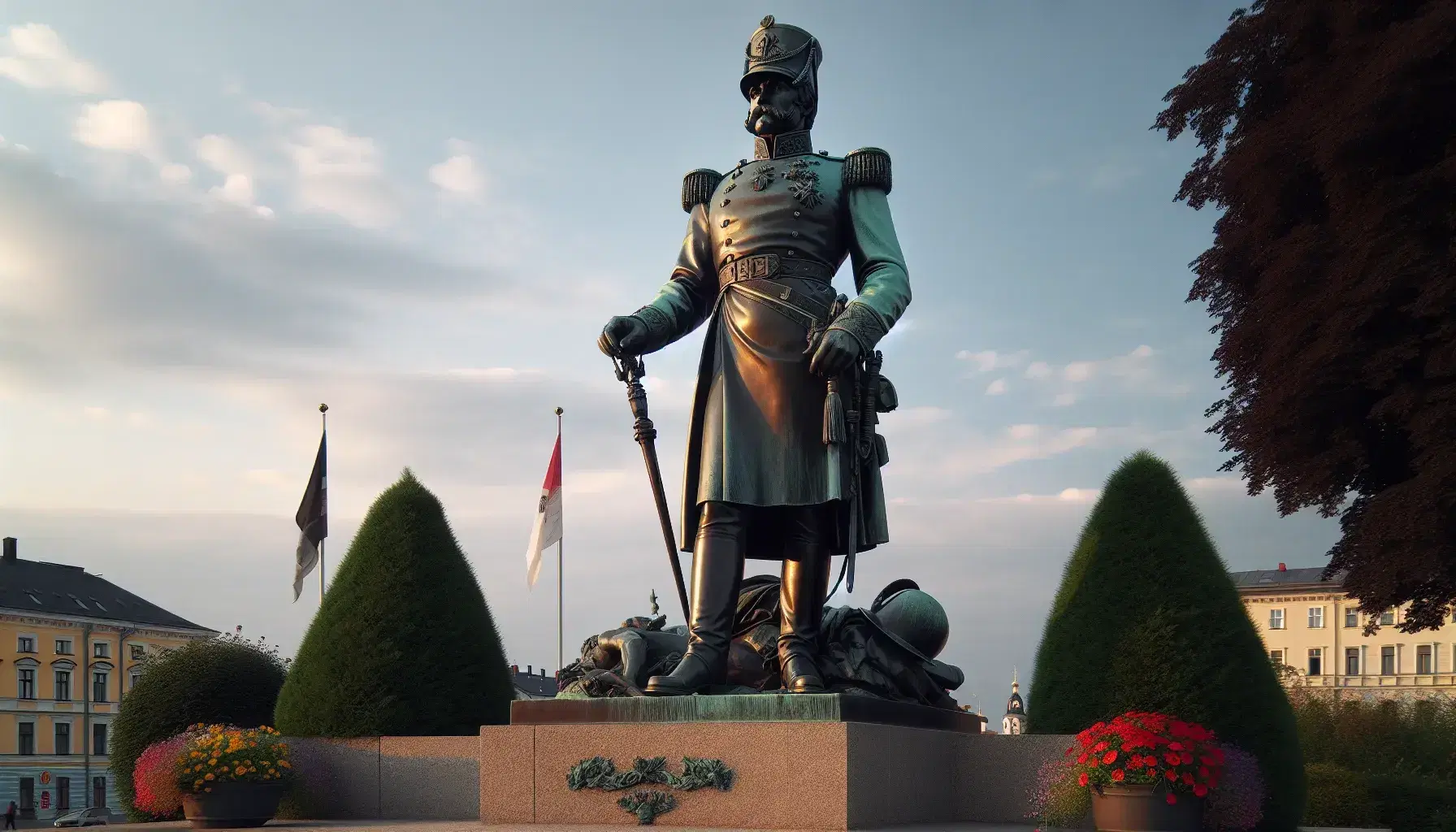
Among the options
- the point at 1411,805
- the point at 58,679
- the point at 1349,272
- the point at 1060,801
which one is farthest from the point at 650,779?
the point at 58,679

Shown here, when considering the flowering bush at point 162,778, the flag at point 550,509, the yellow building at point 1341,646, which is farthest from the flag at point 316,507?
the yellow building at point 1341,646

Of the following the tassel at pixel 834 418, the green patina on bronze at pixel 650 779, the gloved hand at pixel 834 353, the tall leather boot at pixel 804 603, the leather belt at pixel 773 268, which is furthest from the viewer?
the leather belt at pixel 773 268

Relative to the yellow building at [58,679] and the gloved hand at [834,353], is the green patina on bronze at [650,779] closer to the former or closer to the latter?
the gloved hand at [834,353]

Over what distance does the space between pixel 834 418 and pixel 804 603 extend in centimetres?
121

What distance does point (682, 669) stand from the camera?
8383mm

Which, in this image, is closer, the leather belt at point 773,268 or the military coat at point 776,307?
the military coat at point 776,307

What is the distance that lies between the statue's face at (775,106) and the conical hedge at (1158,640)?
5582 millimetres

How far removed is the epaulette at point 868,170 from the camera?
9.09m

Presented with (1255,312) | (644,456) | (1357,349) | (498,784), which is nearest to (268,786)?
(498,784)

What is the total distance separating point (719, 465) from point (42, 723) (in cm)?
6605

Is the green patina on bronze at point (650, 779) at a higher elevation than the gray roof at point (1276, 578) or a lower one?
higher

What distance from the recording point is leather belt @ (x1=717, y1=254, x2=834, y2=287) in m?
8.93

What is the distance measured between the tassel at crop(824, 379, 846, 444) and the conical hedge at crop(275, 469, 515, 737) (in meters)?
6.81

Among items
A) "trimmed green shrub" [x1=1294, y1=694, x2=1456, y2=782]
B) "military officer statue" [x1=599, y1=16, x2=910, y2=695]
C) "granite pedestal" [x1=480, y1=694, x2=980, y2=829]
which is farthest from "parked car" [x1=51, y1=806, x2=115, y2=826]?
"military officer statue" [x1=599, y1=16, x2=910, y2=695]
